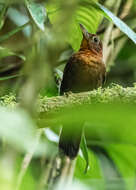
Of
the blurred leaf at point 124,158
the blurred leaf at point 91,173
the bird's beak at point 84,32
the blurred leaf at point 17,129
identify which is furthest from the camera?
the bird's beak at point 84,32

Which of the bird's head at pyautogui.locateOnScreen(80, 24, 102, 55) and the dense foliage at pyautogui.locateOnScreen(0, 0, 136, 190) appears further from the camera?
the bird's head at pyautogui.locateOnScreen(80, 24, 102, 55)

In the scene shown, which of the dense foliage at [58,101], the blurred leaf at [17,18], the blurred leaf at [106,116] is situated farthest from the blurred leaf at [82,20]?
the blurred leaf at [106,116]

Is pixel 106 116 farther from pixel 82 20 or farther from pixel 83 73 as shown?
pixel 83 73

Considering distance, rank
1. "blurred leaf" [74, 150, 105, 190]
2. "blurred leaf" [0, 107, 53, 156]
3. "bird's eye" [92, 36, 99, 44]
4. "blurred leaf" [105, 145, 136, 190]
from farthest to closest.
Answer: "bird's eye" [92, 36, 99, 44] < "blurred leaf" [105, 145, 136, 190] < "blurred leaf" [74, 150, 105, 190] < "blurred leaf" [0, 107, 53, 156]

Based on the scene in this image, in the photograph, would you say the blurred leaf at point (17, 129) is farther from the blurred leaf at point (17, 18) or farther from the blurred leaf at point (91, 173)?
the blurred leaf at point (17, 18)

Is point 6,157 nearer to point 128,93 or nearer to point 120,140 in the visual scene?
point 128,93

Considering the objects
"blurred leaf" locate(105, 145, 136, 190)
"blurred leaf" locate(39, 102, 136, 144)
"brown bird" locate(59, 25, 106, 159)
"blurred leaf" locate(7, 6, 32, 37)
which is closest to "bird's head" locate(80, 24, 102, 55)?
"brown bird" locate(59, 25, 106, 159)

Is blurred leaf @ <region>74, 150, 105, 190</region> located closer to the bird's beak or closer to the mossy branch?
the bird's beak

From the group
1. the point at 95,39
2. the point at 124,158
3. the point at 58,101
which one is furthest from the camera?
the point at 95,39

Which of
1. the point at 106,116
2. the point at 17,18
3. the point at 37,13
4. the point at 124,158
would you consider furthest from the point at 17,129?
the point at 17,18

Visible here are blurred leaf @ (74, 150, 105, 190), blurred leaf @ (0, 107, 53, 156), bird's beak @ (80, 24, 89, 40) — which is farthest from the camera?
bird's beak @ (80, 24, 89, 40)

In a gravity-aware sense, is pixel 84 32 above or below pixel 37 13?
above

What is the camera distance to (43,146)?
2.34 m

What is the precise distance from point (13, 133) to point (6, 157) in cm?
5
